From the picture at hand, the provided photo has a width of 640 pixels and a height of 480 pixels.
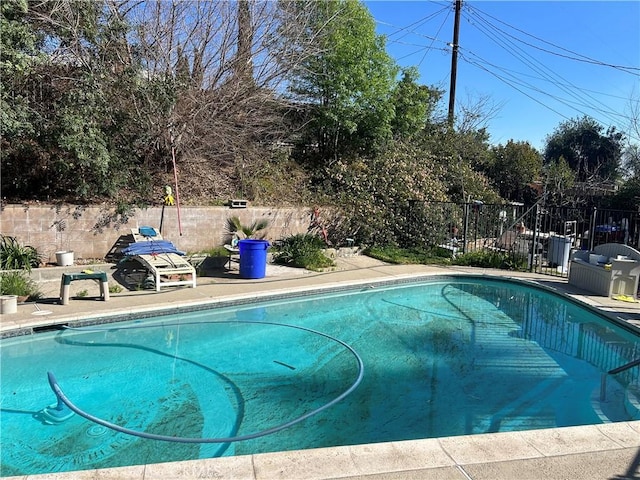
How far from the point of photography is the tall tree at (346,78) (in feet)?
44.2

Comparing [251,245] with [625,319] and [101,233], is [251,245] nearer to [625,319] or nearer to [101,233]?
[101,233]

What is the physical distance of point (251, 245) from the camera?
939cm

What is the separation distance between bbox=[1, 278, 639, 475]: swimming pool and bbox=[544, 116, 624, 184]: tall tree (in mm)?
23567

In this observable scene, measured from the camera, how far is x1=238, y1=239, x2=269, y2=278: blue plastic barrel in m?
9.40

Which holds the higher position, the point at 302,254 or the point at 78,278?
the point at 302,254

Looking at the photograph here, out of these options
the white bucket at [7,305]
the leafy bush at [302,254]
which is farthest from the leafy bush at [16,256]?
the leafy bush at [302,254]

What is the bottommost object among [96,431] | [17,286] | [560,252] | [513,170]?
[96,431]

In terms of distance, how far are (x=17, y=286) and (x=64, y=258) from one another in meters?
1.75

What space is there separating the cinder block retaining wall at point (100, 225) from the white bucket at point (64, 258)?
0.46 metres

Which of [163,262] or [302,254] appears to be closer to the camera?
[163,262]

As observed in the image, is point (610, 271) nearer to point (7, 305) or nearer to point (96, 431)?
point (96, 431)

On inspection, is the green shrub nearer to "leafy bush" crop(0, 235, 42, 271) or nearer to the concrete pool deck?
"leafy bush" crop(0, 235, 42, 271)

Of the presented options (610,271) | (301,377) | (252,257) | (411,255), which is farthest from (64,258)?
(610,271)

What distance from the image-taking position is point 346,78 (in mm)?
13461
